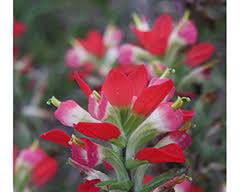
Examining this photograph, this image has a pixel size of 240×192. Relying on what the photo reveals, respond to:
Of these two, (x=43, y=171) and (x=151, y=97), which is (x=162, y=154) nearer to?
(x=151, y=97)

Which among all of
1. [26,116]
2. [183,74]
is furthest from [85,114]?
[26,116]

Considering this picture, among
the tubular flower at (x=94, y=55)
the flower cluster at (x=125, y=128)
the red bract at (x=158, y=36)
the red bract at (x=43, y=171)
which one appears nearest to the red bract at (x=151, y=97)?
the flower cluster at (x=125, y=128)

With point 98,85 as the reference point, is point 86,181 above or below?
below

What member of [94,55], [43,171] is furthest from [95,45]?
[43,171]

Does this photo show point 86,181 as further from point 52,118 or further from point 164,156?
point 52,118

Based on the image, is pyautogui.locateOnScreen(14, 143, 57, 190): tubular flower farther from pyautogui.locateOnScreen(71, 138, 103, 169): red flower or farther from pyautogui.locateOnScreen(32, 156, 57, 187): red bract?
pyautogui.locateOnScreen(71, 138, 103, 169): red flower

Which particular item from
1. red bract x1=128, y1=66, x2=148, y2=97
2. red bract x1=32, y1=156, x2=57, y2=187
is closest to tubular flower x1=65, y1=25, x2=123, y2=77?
red bract x1=32, y1=156, x2=57, y2=187

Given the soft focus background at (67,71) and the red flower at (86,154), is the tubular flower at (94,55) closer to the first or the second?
the soft focus background at (67,71)
